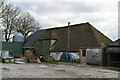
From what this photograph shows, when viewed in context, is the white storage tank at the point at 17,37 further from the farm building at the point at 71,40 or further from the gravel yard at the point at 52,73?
the gravel yard at the point at 52,73

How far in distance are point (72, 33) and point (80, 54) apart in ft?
27.3

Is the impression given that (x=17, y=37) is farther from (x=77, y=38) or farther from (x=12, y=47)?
(x=77, y=38)

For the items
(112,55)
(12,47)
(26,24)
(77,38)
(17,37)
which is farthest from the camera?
(26,24)

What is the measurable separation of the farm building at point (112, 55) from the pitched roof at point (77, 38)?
3.62m

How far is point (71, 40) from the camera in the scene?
35031 millimetres

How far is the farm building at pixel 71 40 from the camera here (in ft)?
102

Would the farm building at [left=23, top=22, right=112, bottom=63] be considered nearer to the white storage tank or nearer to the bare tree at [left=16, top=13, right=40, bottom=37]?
the white storage tank

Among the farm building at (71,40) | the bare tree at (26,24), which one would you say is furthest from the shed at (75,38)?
the bare tree at (26,24)

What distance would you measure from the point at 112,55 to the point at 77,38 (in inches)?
405

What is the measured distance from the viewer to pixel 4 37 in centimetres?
4966

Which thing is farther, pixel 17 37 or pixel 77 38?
pixel 17 37

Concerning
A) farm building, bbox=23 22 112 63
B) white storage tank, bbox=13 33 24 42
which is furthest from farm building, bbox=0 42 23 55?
farm building, bbox=23 22 112 63

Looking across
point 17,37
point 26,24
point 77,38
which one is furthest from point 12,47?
point 77,38

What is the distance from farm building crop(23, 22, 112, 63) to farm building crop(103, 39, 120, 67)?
3225 millimetres
